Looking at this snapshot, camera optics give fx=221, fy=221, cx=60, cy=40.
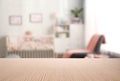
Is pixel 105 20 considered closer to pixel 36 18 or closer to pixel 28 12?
pixel 36 18

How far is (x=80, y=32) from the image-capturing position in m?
6.31

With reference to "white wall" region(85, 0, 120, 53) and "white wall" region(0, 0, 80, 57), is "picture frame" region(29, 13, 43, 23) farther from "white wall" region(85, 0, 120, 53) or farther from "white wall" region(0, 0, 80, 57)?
"white wall" region(85, 0, 120, 53)

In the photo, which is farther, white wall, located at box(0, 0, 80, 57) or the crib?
white wall, located at box(0, 0, 80, 57)

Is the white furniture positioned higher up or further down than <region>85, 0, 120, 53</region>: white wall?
further down

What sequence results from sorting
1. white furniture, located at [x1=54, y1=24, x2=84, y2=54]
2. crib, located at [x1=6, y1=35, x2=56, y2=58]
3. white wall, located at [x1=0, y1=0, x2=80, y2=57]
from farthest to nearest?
white wall, located at [x1=0, y1=0, x2=80, y2=57], white furniture, located at [x1=54, y1=24, x2=84, y2=54], crib, located at [x1=6, y1=35, x2=56, y2=58]

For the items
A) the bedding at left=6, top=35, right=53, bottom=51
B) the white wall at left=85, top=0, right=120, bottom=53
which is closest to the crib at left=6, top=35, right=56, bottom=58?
the bedding at left=6, top=35, right=53, bottom=51

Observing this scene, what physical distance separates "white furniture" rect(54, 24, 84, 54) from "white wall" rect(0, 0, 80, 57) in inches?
22.0

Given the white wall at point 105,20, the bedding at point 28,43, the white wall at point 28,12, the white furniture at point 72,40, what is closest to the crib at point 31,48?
the bedding at point 28,43

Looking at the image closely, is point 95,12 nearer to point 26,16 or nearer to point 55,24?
point 55,24

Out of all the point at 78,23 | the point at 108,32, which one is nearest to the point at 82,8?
the point at 78,23

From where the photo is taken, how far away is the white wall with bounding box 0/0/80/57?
6.38 metres

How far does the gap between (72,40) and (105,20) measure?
189 centimetres

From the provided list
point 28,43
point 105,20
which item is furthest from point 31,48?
point 105,20

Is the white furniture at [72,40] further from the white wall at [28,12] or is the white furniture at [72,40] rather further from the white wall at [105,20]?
the white wall at [28,12]
